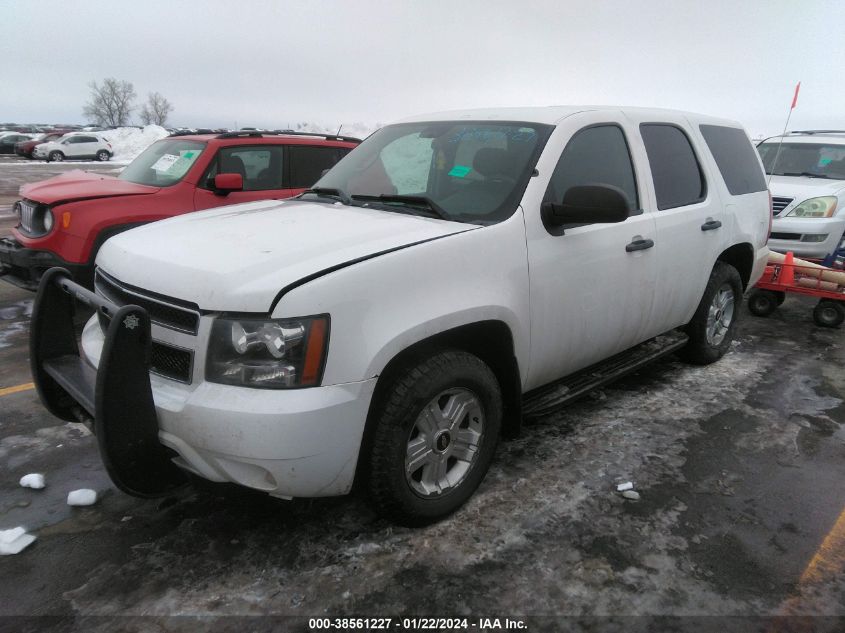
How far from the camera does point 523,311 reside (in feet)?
9.49

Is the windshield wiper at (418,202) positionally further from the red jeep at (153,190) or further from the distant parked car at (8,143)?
the distant parked car at (8,143)

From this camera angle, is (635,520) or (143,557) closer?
(143,557)

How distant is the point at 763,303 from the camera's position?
21.7 feet

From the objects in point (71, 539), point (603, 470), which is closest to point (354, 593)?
point (71, 539)

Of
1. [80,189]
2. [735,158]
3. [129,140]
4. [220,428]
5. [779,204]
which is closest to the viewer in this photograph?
[220,428]

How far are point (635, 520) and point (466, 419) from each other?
94cm

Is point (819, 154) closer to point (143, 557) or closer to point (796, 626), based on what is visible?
point (796, 626)

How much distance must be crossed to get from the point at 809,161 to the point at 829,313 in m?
3.62

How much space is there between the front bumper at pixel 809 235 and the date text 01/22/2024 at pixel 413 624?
22.4ft

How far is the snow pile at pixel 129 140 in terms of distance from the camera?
38.6 meters

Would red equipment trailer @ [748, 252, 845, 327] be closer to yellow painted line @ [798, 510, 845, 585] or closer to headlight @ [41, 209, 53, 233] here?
yellow painted line @ [798, 510, 845, 585]

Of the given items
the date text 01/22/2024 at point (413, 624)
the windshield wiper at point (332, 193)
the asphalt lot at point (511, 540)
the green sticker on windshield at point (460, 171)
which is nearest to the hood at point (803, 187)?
the asphalt lot at point (511, 540)

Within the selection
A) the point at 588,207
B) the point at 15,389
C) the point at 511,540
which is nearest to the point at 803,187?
the point at 588,207

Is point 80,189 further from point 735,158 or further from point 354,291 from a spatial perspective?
point 735,158
